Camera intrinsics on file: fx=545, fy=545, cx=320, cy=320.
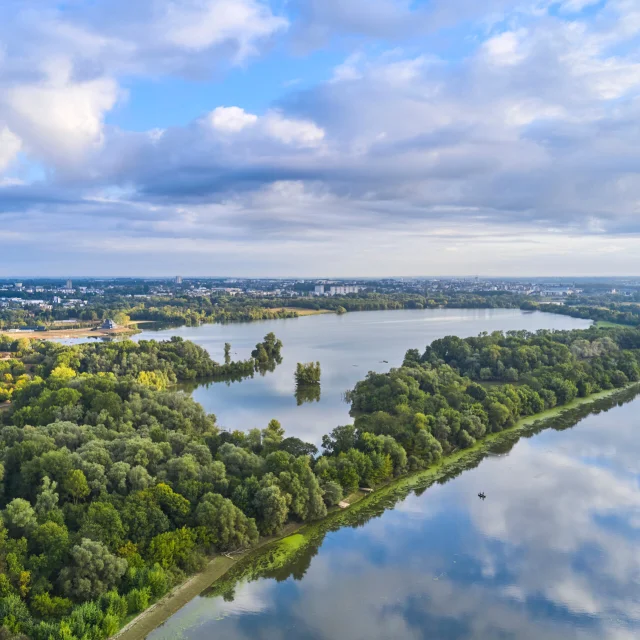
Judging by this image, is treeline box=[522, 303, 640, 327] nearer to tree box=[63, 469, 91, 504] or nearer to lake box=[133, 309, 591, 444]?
lake box=[133, 309, 591, 444]

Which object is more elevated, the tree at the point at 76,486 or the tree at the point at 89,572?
the tree at the point at 76,486

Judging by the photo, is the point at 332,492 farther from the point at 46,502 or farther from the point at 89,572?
the point at 46,502

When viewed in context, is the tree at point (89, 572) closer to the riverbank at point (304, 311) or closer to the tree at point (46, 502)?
the tree at point (46, 502)

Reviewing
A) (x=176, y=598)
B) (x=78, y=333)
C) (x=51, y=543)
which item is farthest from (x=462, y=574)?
(x=78, y=333)

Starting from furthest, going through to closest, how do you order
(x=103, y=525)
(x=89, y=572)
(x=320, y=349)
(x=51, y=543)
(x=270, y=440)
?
1. (x=320, y=349)
2. (x=270, y=440)
3. (x=103, y=525)
4. (x=51, y=543)
5. (x=89, y=572)

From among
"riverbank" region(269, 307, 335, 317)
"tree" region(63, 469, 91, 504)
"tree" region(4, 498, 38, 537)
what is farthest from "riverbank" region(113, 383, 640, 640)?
"riverbank" region(269, 307, 335, 317)

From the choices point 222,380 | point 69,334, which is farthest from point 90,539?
point 69,334

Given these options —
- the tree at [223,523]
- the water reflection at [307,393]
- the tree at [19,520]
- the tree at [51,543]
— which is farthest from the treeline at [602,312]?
the tree at [19,520]
